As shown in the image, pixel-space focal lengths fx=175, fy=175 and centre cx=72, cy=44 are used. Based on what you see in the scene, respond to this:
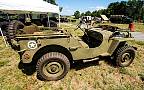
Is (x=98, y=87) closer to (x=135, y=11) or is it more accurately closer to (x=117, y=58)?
(x=117, y=58)

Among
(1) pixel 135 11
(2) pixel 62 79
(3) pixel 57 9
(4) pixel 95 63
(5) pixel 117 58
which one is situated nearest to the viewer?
(2) pixel 62 79

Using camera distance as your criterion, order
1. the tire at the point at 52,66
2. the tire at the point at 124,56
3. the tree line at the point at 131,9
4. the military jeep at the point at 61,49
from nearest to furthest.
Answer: the military jeep at the point at 61,49 < the tire at the point at 52,66 < the tire at the point at 124,56 < the tree line at the point at 131,9

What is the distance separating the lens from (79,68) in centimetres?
540

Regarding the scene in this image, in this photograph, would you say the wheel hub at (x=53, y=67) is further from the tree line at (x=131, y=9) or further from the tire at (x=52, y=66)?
the tree line at (x=131, y=9)

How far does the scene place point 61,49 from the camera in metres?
4.56

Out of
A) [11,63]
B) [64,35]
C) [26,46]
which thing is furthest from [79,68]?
[11,63]

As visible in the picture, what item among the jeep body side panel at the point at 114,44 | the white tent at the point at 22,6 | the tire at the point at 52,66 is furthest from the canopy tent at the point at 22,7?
the jeep body side panel at the point at 114,44

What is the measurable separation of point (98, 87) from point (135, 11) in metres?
62.8

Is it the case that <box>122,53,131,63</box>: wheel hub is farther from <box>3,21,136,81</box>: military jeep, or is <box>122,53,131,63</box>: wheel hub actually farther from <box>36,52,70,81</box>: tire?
<box>36,52,70,81</box>: tire

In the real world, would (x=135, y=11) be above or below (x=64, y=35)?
above

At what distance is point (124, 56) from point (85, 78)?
5.07ft

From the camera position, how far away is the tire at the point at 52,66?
4.30 m

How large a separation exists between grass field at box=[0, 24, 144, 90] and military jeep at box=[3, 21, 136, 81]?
0.90ft

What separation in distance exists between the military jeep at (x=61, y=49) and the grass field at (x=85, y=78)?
276 millimetres
